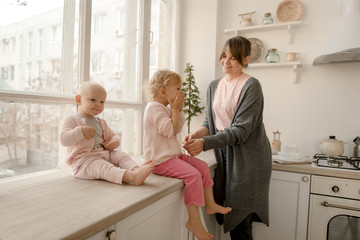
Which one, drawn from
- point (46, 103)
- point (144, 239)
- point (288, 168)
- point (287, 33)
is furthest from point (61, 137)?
point (287, 33)

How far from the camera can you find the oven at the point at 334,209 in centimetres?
155

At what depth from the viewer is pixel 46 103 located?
3.94 feet

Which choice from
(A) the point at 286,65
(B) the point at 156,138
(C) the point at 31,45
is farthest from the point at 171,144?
(A) the point at 286,65

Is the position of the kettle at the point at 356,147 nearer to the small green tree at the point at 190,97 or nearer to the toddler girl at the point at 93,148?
the small green tree at the point at 190,97

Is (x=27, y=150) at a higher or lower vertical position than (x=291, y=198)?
higher

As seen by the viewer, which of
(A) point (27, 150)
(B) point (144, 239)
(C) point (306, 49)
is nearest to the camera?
(B) point (144, 239)

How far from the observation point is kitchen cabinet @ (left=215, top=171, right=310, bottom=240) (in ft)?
5.46

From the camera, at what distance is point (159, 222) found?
1064mm

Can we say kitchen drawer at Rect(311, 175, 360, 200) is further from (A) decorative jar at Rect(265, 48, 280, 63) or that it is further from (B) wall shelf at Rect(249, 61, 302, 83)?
(A) decorative jar at Rect(265, 48, 280, 63)

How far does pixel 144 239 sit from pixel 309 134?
1.78 metres

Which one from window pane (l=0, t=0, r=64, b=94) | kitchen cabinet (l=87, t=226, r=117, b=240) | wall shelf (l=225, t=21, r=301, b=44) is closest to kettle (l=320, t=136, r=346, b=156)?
wall shelf (l=225, t=21, r=301, b=44)

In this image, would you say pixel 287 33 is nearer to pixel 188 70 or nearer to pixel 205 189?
pixel 188 70

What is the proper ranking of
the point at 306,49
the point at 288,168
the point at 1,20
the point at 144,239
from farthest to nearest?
1. the point at 306,49
2. the point at 288,168
3. the point at 1,20
4. the point at 144,239

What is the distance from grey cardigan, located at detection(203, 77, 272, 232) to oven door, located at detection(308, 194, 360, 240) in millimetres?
469
